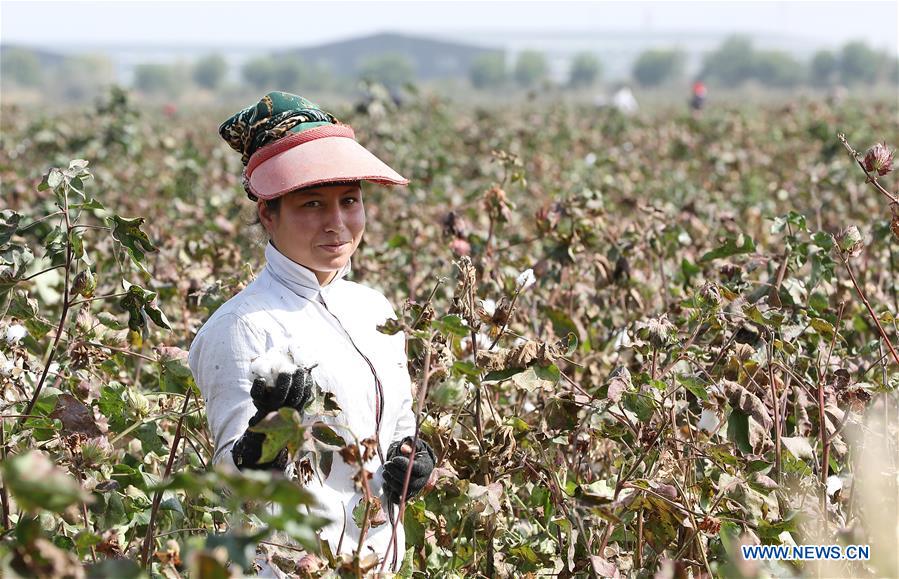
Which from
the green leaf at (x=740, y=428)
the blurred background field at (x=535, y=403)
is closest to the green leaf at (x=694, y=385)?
the blurred background field at (x=535, y=403)

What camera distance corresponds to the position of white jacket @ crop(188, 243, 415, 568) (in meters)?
1.85

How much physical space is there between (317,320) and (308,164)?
0.28 m

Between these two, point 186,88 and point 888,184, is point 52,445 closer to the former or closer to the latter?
point 888,184

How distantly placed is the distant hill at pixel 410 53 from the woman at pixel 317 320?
13950cm

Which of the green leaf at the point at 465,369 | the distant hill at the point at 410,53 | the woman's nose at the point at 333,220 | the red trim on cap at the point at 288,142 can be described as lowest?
the green leaf at the point at 465,369

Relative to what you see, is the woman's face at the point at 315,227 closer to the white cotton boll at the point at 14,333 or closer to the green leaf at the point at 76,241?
the green leaf at the point at 76,241

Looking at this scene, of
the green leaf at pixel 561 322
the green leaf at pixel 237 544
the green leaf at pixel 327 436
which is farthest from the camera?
the green leaf at pixel 561 322

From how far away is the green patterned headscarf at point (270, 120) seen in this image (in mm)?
2031

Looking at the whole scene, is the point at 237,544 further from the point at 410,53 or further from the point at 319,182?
the point at 410,53

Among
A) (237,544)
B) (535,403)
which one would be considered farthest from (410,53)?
(237,544)

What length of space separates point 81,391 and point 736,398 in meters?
1.33

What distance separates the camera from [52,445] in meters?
2.20

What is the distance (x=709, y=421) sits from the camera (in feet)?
7.36

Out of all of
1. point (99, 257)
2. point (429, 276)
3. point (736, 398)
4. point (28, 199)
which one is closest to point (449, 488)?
point (736, 398)
